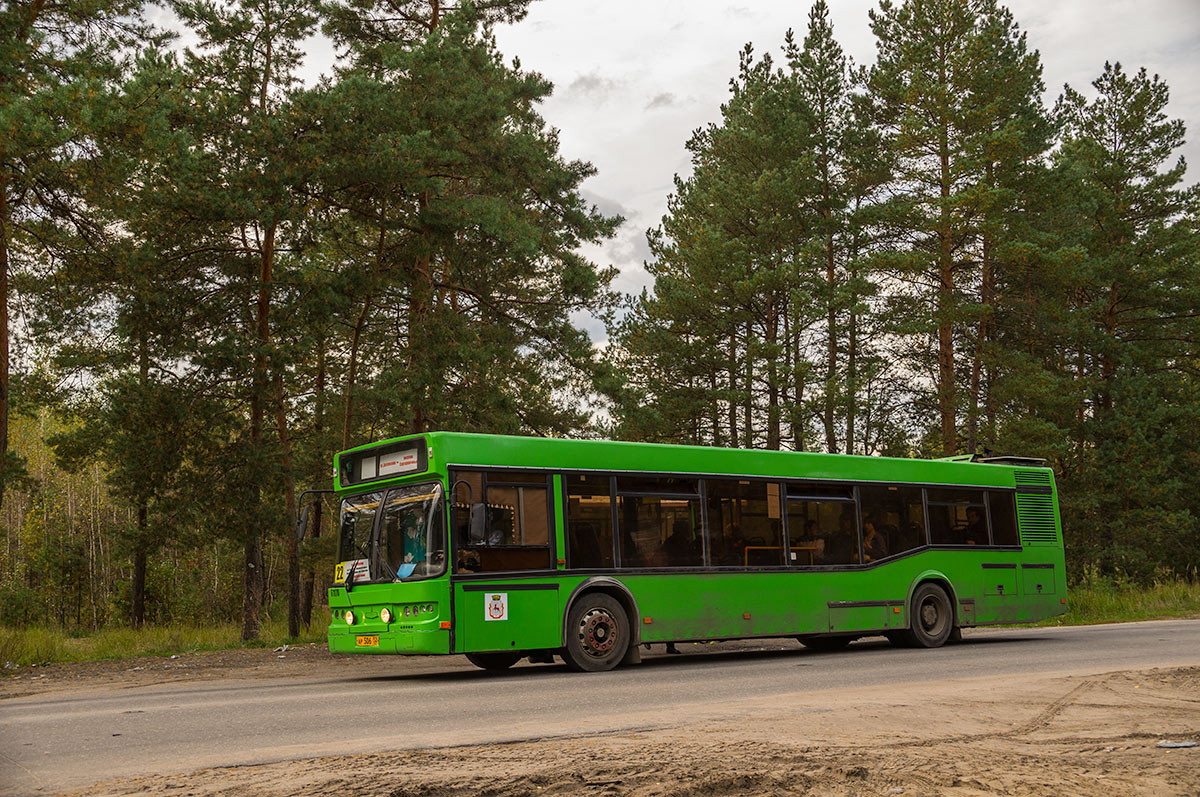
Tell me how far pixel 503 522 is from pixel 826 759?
23.9 ft

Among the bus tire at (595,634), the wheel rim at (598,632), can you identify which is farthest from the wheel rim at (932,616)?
the wheel rim at (598,632)

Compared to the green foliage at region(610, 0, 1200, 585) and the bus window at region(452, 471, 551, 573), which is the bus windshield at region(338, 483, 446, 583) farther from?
the green foliage at region(610, 0, 1200, 585)

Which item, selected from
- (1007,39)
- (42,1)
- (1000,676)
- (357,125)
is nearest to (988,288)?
(1007,39)

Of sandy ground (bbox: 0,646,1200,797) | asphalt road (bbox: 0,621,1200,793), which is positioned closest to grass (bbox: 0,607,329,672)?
asphalt road (bbox: 0,621,1200,793)

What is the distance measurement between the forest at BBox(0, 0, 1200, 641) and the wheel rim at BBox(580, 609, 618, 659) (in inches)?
371

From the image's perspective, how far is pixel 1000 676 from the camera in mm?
11914

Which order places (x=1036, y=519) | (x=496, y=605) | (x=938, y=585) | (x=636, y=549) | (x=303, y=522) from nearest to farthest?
1. (x=496, y=605)
2. (x=303, y=522)
3. (x=636, y=549)
4. (x=938, y=585)
5. (x=1036, y=519)

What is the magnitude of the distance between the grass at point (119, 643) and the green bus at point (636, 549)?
22.4ft

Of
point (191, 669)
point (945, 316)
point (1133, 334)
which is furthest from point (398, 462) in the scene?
point (1133, 334)

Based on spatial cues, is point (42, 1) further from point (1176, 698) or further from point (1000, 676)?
point (1176, 698)

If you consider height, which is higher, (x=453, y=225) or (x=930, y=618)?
(x=453, y=225)

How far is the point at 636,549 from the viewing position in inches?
557

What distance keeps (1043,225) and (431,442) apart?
97.2ft

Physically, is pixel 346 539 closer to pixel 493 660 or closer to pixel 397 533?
pixel 397 533
